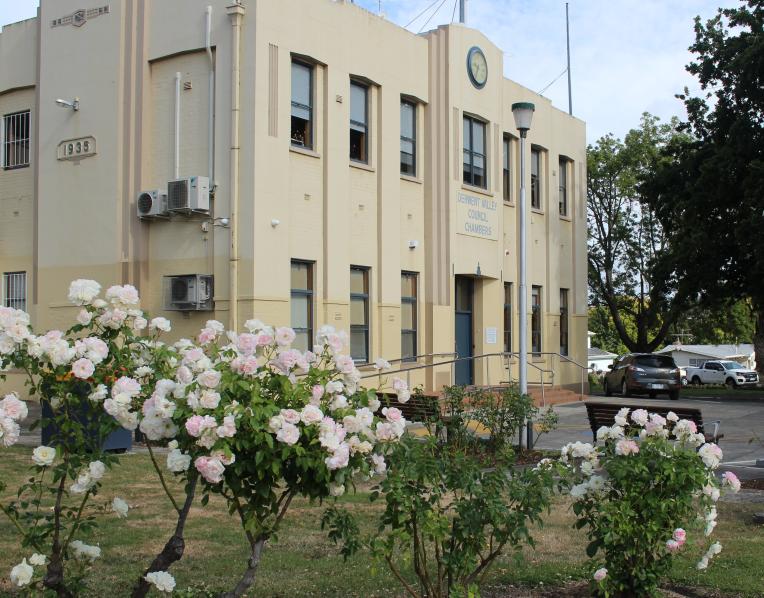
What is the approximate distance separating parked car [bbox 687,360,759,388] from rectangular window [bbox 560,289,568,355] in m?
27.9

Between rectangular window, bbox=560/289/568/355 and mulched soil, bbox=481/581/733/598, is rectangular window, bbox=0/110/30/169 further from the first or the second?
mulched soil, bbox=481/581/733/598

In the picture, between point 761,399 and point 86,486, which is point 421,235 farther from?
point 86,486

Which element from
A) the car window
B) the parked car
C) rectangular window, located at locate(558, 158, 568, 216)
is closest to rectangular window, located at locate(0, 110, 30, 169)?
rectangular window, located at locate(558, 158, 568, 216)

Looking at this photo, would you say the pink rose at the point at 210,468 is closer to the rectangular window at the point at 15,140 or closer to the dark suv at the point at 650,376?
the rectangular window at the point at 15,140

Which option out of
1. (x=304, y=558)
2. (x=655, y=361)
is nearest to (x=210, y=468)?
(x=304, y=558)

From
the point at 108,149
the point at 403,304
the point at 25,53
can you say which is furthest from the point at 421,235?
the point at 25,53

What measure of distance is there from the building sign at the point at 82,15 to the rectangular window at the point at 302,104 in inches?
172

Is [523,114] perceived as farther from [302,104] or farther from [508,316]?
[508,316]

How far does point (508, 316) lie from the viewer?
27234mm

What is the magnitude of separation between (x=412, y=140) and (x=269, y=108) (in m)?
5.73

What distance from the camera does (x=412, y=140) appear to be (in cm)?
2358

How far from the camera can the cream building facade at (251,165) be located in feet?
60.7

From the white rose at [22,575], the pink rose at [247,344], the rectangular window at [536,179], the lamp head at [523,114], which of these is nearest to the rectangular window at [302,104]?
the lamp head at [523,114]

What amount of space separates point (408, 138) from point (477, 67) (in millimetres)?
3319
